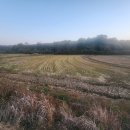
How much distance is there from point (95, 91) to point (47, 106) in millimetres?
8933

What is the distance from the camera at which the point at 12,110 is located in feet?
33.8

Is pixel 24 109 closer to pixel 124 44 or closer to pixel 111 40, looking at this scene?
pixel 124 44

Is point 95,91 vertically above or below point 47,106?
below

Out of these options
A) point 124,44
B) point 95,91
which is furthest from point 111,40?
point 95,91

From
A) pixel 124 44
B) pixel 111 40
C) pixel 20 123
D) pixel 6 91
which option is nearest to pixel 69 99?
pixel 6 91

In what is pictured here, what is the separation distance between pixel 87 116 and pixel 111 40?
160 meters

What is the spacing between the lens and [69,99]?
533 inches

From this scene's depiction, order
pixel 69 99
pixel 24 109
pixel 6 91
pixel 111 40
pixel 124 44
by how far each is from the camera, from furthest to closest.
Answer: pixel 111 40 → pixel 124 44 → pixel 69 99 → pixel 6 91 → pixel 24 109

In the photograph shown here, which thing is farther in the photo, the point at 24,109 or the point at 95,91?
the point at 95,91

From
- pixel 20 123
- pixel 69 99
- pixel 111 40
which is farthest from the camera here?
pixel 111 40

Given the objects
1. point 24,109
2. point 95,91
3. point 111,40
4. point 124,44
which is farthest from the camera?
point 111,40

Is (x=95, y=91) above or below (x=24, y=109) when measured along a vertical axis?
below

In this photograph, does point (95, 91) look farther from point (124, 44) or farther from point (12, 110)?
point (124, 44)

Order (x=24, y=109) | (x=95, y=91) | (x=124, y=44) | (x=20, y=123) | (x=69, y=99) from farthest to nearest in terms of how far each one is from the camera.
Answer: (x=124, y=44)
(x=95, y=91)
(x=69, y=99)
(x=24, y=109)
(x=20, y=123)
